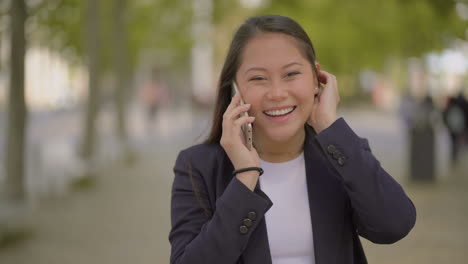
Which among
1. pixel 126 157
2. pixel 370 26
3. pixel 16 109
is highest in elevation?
pixel 370 26

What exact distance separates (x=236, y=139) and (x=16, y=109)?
7457mm

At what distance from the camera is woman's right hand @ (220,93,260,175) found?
2178 mm

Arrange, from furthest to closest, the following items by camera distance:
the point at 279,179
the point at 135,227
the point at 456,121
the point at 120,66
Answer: the point at 120,66, the point at 456,121, the point at 135,227, the point at 279,179

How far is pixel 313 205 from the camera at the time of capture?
2.25m

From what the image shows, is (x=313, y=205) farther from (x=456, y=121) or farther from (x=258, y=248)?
(x=456, y=121)

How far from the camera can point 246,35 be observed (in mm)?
2293

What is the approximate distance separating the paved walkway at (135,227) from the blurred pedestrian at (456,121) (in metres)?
1.32

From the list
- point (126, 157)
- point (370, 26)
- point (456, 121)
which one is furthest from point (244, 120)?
point (370, 26)

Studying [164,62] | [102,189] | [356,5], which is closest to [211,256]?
[102,189]

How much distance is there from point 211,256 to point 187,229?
15 centimetres

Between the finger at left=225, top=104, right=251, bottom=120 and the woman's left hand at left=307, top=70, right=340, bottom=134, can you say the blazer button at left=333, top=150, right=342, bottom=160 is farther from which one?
the finger at left=225, top=104, right=251, bottom=120

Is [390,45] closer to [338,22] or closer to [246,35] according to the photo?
[338,22]

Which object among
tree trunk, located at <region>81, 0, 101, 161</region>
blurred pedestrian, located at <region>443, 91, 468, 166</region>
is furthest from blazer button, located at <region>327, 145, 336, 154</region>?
blurred pedestrian, located at <region>443, 91, 468, 166</region>

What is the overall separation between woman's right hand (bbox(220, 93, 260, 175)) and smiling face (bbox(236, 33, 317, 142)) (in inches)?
2.2
